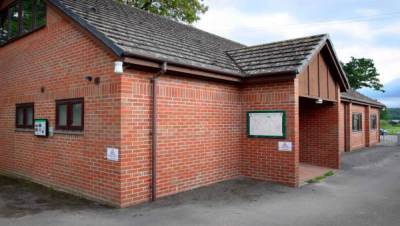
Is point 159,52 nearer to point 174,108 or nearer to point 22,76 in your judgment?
point 174,108

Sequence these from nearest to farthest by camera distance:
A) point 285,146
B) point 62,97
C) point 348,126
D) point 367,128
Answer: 1. point 62,97
2. point 285,146
3. point 348,126
4. point 367,128

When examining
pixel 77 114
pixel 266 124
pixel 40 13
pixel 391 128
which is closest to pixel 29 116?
pixel 77 114

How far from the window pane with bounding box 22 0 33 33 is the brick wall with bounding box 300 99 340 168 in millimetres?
9256

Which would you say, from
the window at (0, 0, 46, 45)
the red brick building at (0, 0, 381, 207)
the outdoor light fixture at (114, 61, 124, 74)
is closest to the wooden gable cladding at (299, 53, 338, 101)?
the red brick building at (0, 0, 381, 207)

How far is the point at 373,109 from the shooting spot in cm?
2350

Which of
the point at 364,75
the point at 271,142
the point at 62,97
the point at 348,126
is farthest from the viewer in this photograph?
the point at 364,75

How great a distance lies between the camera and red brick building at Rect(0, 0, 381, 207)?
6727 mm

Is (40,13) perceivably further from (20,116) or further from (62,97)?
(20,116)

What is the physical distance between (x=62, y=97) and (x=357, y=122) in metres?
17.5

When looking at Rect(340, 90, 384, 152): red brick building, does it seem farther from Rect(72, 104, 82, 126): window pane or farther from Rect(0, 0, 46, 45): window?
Rect(0, 0, 46, 45): window

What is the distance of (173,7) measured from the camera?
21.7 meters

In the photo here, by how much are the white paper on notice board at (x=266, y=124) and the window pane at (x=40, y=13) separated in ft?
21.4

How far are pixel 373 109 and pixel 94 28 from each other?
22.5m

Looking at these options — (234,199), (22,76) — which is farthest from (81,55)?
(234,199)
